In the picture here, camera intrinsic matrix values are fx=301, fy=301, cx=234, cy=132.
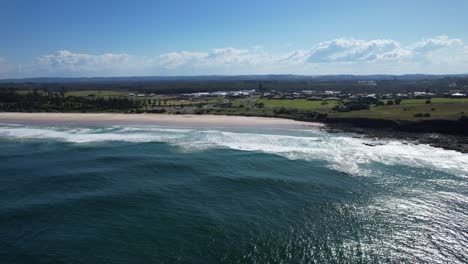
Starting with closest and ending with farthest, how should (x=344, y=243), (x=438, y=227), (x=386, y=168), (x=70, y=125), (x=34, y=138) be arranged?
(x=344, y=243) → (x=438, y=227) → (x=386, y=168) → (x=34, y=138) → (x=70, y=125)

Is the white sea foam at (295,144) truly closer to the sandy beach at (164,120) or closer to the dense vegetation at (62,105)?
the sandy beach at (164,120)

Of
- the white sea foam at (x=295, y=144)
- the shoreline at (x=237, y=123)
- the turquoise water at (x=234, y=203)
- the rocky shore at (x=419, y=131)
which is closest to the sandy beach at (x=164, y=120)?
the shoreline at (x=237, y=123)

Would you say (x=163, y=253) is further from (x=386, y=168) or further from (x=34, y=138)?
(x=34, y=138)

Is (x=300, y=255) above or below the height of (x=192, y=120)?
below

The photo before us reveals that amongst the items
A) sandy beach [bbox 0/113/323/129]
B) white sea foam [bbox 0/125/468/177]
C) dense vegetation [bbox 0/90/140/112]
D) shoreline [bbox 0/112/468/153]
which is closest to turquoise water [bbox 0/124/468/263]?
white sea foam [bbox 0/125/468/177]

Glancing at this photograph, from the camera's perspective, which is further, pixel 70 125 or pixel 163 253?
pixel 70 125

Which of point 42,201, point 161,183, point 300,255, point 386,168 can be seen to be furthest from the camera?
point 386,168

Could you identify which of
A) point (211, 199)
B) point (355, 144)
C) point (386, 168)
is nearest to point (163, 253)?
point (211, 199)

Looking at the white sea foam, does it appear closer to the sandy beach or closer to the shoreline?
the shoreline

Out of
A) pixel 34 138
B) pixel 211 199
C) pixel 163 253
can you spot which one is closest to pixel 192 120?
pixel 34 138
